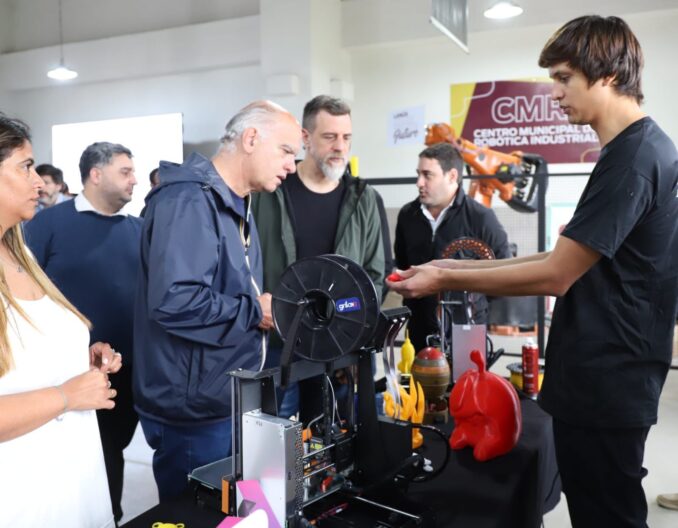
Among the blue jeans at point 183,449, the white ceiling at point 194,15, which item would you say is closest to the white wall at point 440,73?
the white ceiling at point 194,15

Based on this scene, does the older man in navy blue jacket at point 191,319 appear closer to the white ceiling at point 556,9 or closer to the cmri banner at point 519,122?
the white ceiling at point 556,9

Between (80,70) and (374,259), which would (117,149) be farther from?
(80,70)

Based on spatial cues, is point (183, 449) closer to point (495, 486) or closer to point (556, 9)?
point (495, 486)

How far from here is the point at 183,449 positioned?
154cm

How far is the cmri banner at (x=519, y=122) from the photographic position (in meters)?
6.09

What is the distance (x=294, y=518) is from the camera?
1.00 m

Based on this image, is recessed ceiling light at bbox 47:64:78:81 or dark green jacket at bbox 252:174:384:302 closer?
dark green jacket at bbox 252:174:384:302

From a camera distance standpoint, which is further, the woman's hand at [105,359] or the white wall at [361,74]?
the white wall at [361,74]

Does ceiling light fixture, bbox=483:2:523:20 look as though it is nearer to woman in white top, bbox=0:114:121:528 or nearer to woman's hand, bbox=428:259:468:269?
woman's hand, bbox=428:259:468:269

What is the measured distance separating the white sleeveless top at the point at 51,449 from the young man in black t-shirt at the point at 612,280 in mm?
978

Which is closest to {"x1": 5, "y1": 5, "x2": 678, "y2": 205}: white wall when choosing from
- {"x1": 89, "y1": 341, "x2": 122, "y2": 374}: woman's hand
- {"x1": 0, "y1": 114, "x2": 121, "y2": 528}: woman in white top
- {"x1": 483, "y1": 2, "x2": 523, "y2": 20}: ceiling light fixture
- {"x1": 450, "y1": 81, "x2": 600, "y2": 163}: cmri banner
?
{"x1": 450, "y1": 81, "x2": 600, "y2": 163}: cmri banner

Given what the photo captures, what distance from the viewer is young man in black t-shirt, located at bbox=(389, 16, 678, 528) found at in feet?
3.98

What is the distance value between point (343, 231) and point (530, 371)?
2.66 feet

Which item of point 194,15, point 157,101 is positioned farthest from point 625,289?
point 157,101
